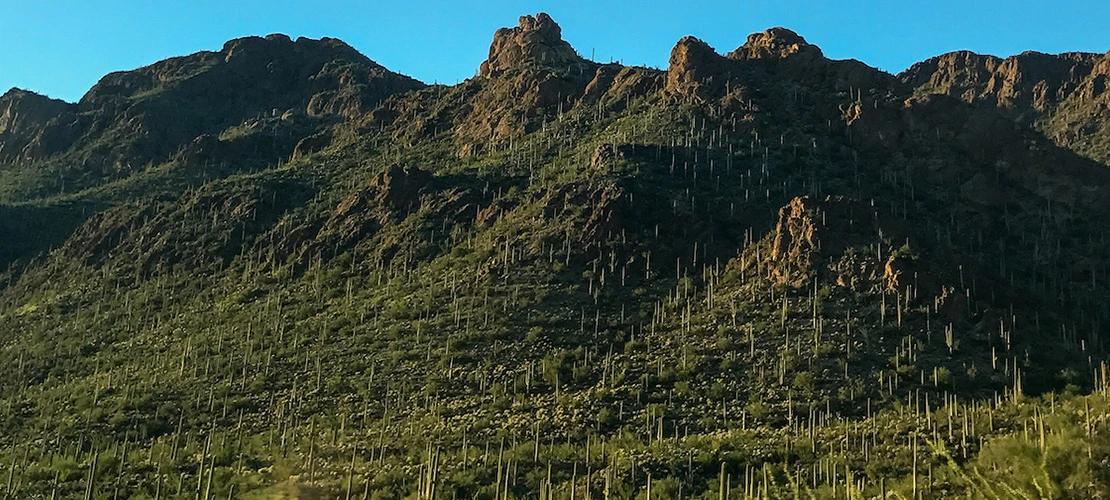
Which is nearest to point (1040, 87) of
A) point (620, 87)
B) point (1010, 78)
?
point (1010, 78)

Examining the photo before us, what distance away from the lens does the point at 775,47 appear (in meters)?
99.9

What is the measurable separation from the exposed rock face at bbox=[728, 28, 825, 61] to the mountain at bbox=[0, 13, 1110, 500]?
0.44 metres

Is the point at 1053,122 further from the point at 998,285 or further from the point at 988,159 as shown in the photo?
the point at 998,285

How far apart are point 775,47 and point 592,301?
2128 inches

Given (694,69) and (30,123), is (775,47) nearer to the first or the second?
(694,69)

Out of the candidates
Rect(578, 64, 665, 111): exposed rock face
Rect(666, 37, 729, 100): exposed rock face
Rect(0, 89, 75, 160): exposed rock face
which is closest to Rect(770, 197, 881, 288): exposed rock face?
Rect(666, 37, 729, 100): exposed rock face

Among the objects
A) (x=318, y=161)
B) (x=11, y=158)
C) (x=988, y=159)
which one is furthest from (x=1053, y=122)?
(x=11, y=158)

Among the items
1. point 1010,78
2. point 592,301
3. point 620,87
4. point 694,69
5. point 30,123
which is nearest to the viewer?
point 592,301

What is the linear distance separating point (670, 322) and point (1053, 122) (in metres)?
81.6

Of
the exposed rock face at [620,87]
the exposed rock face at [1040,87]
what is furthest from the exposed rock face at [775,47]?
the exposed rock face at [1040,87]

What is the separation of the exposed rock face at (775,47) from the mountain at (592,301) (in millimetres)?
442

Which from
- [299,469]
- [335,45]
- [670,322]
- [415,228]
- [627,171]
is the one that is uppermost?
[335,45]

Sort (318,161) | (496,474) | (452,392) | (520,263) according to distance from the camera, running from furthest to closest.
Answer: (318,161) < (520,263) < (452,392) < (496,474)

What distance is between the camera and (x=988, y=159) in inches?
3071
